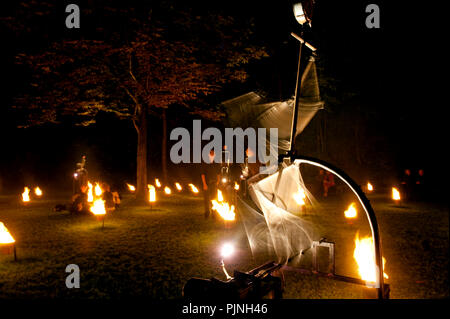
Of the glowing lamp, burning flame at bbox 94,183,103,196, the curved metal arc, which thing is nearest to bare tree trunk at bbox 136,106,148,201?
burning flame at bbox 94,183,103,196

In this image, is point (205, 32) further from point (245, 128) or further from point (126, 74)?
point (245, 128)

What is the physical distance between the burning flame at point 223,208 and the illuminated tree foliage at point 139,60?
6261 mm

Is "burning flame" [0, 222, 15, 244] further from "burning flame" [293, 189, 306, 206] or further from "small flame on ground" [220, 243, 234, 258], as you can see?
"burning flame" [293, 189, 306, 206]

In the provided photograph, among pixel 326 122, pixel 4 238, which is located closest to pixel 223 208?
pixel 4 238

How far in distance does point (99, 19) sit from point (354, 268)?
14331 mm

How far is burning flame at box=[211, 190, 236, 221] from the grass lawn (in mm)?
376

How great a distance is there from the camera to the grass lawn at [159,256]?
547cm

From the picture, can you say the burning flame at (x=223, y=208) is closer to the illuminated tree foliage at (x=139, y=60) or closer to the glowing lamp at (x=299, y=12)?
the illuminated tree foliage at (x=139, y=60)

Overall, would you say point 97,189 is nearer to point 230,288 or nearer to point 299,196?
point 299,196

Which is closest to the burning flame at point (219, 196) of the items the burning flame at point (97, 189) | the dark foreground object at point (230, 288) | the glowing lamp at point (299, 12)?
the burning flame at point (97, 189)

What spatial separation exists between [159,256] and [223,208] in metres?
3.81

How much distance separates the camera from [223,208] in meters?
10.8

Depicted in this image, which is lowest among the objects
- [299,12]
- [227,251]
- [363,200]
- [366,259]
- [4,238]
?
[227,251]
